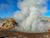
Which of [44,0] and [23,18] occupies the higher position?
[44,0]

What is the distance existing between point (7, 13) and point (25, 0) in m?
0.51

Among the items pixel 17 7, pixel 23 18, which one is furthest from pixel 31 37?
pixel 17 7

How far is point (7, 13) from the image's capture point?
4598mm

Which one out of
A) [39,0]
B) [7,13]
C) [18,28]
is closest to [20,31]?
[18,28]

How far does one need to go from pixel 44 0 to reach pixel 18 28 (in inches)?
34.3

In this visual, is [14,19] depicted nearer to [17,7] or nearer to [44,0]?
[17,7]

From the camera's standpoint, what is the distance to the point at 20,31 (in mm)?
4543

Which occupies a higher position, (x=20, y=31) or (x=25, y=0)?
(x=25, y=0)

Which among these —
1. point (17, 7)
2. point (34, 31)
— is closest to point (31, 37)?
point (34, 31)

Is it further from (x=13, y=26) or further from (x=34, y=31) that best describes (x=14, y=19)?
(x=34, y=31)

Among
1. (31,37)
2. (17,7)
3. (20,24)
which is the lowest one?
(31,37)

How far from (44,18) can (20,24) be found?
1.85 feet

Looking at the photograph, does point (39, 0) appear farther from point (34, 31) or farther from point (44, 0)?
point (34, 31)

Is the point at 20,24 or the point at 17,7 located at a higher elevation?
the point at 17,7
